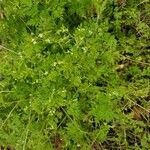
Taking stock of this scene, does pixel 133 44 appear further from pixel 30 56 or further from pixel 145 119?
pixel 30 56

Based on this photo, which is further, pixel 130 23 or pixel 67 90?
pixel 130 23

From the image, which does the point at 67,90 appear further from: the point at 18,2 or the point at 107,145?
the point at 18,2

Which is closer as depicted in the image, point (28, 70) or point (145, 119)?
point (28, 70)

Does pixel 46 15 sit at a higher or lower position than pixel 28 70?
higher

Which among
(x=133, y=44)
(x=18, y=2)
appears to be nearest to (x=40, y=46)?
(x=18, y=2)

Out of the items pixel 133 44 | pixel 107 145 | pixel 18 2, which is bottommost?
pixel 107 145

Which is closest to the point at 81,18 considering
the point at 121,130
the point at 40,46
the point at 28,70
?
the point at 40,46
